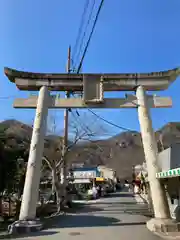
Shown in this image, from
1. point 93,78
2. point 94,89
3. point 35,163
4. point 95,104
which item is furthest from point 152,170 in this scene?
point 93,78

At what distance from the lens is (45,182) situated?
127 ft

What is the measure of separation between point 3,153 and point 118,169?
78.7 meters

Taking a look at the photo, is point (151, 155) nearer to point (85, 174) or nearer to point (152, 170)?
point (152, 170)

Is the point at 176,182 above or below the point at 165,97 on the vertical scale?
below

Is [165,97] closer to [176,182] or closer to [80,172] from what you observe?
[176,182]

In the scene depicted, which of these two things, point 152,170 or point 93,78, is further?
point 93,78

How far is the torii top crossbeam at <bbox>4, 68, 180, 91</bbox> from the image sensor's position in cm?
1480

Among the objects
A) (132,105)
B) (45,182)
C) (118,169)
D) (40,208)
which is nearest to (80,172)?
(45,182)

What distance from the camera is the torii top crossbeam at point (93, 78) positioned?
1480 cm

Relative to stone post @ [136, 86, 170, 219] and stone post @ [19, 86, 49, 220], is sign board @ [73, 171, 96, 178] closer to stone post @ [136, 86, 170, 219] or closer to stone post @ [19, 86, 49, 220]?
stone post @ [19, 86, 49, 220]

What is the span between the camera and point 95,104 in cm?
1460

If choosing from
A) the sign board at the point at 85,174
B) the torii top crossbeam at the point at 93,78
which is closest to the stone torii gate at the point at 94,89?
the torii top crossbeam at the point at 93,78

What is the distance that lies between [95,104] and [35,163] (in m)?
4.09

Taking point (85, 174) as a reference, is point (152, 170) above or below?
below
